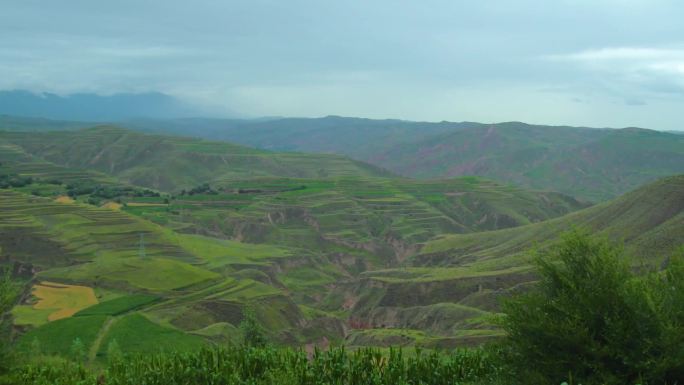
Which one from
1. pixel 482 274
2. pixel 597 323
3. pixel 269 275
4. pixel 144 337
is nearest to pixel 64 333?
pixel 144 337

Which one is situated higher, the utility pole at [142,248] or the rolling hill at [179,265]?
the utility pole at [142,248]

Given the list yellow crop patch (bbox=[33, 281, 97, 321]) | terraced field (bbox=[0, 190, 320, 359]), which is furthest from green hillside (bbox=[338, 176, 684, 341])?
yellow crop patch (bbox=[33, 281, 97, 321])

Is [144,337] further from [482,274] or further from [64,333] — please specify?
[482,274]

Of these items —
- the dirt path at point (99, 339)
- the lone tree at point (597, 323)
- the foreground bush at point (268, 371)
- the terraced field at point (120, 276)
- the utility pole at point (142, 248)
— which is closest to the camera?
the lone tree at point (597, 323)

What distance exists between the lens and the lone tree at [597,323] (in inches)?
1201

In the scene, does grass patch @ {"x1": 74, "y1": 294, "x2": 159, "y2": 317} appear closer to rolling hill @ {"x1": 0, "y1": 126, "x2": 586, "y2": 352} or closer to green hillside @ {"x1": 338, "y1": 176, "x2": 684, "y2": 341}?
rolling hill @ {"x1": 0, "y1": 126, "x2": 586, "y2": 352}

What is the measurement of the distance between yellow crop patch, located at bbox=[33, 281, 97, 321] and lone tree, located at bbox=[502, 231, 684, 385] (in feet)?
238

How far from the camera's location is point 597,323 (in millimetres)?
32062

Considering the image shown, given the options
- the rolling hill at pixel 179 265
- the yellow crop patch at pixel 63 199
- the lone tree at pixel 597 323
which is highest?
the lone tree at pixel 597 323

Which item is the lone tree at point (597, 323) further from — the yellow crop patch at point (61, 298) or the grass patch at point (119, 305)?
the yellow crop patch at point (61, 298)

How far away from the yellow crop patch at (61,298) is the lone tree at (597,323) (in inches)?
2857

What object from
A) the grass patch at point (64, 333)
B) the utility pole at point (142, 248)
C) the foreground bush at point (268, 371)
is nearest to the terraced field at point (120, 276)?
the grass patch at point (64, 333)

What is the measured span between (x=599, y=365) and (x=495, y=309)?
73500 millimetres

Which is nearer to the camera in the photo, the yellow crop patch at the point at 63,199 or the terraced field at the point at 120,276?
the terraced field at the point at 120,276
